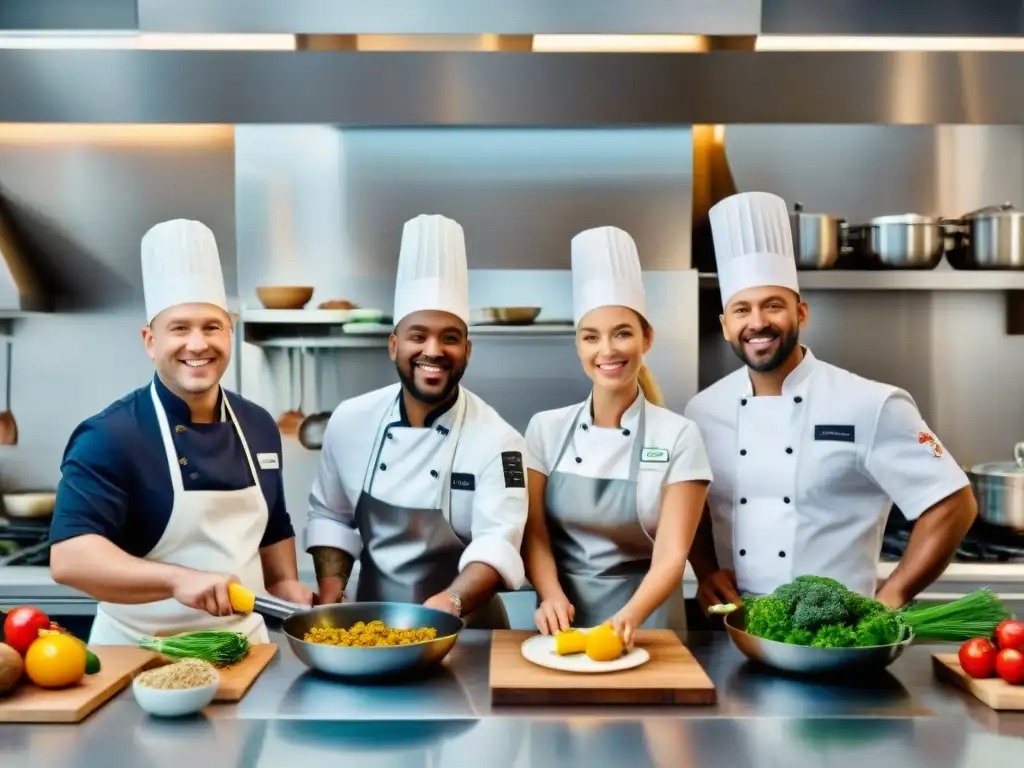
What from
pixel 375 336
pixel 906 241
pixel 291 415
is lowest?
pixel 291 415

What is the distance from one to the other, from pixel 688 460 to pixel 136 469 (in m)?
1.18

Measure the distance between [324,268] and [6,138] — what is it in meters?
1.33

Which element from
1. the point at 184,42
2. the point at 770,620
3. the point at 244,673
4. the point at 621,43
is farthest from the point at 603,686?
the point at 184,42

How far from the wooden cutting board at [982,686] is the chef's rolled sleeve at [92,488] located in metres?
1.56

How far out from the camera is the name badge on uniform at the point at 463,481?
7.98 feet

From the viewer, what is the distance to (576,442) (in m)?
2.48

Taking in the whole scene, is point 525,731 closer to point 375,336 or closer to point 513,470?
point 513,470

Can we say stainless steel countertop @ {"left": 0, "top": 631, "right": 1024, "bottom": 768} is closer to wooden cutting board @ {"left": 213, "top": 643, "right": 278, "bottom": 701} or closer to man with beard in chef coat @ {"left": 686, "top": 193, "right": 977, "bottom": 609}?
wooden cutting board @ {"left": 213, "top": 643, "right": 278, "bottom": 701}

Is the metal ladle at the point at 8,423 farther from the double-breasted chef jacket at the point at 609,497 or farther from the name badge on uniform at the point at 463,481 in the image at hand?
the double-breasted chef jacket at the point at 609,497

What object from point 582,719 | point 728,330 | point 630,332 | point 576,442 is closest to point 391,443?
point 576,442

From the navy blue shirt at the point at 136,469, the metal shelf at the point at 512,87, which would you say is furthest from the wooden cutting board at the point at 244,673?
Result: the metal shelf at the point at 512,87

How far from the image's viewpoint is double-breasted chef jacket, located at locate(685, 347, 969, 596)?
251 centimetres

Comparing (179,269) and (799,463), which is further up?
(179,269)

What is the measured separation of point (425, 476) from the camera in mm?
2461
